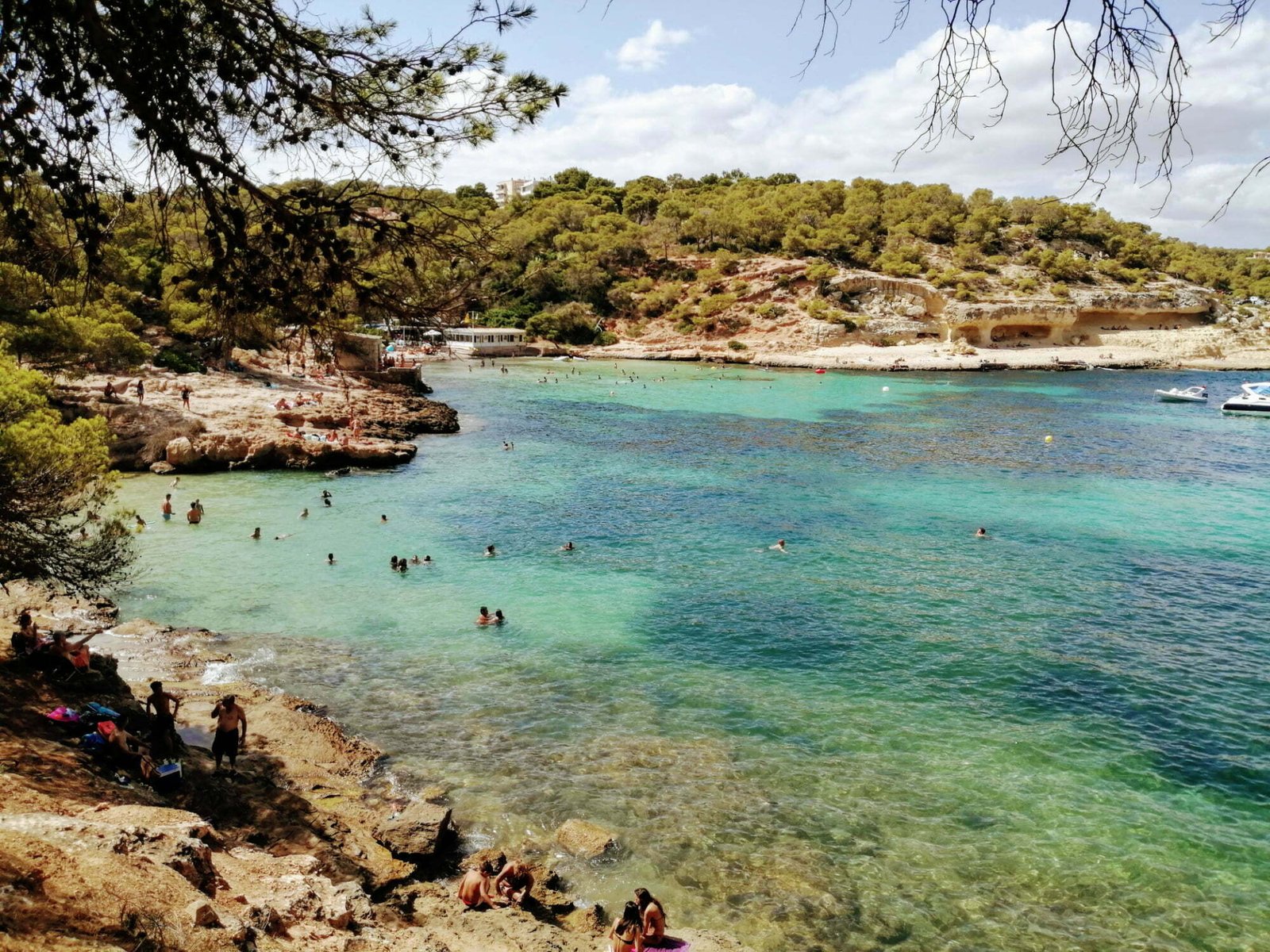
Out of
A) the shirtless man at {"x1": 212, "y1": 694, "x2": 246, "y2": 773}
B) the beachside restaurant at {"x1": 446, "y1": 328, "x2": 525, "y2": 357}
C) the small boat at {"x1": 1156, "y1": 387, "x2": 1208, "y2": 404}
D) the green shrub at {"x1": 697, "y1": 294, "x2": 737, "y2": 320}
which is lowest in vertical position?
the shirtless man at {"x1": 212, "y1": 694, "x2": 246, "y2": 773}

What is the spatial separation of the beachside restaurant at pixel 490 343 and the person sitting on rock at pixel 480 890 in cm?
7451

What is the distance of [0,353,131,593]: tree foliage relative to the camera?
37.9 feet

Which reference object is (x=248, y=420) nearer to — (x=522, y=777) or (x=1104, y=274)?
(x=522, y=777)

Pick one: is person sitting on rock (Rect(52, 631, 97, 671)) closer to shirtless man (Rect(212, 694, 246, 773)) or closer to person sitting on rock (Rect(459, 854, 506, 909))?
shirtless man (Rect(212, 694, 246, 773))

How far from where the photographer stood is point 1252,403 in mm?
52594

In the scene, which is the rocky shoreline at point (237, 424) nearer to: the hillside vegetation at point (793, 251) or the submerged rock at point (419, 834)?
the submerged rock at point (419, 834)

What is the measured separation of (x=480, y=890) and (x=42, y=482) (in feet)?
29.3

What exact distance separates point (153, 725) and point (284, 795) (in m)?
2.17

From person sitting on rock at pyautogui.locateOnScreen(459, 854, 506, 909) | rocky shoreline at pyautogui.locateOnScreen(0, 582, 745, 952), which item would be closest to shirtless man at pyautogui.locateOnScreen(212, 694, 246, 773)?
rocky shoreline at pyautogui.locateOnScreen(0, 582, 745, 952)

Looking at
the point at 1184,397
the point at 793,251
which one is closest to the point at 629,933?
the point at 1184,397

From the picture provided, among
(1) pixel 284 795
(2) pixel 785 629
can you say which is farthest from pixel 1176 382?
(1) pixel 284 795

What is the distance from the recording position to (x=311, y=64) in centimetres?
634

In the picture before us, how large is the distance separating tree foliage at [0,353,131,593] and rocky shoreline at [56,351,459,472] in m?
15.1

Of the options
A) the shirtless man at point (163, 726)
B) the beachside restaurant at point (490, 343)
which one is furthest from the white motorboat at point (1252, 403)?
the shirtless man at point (163, 726)
